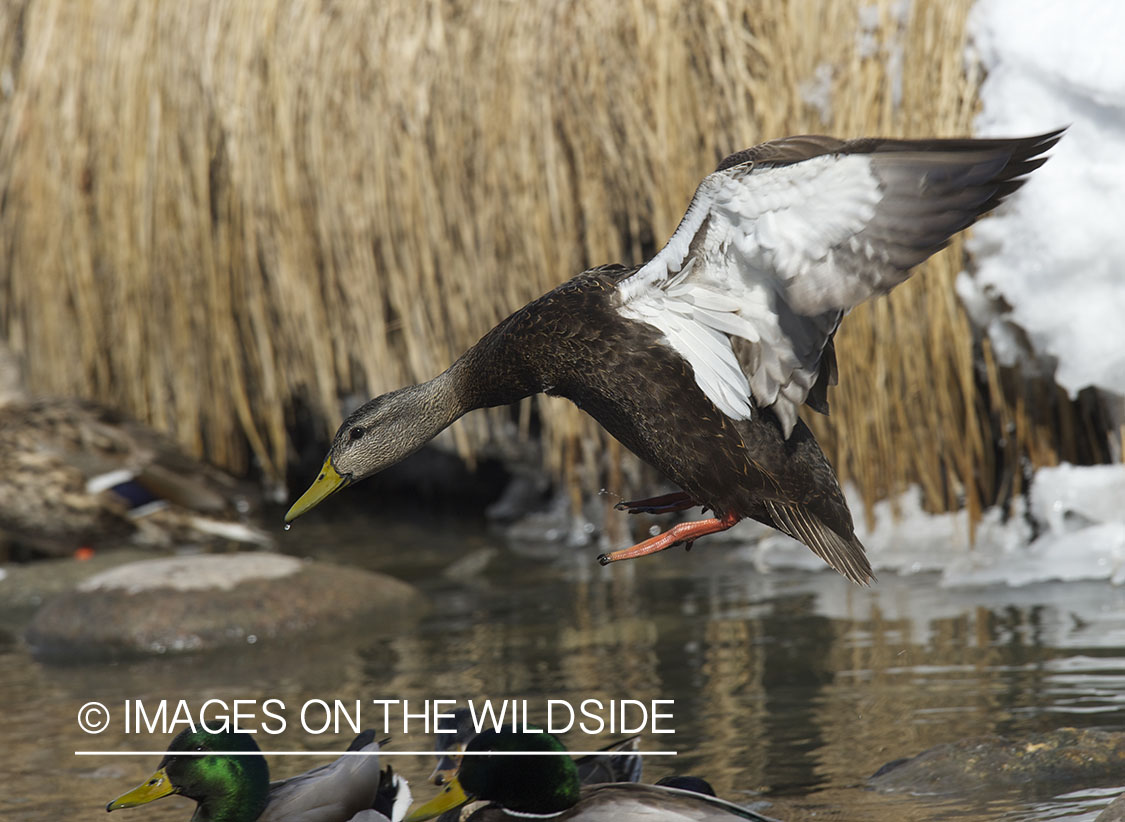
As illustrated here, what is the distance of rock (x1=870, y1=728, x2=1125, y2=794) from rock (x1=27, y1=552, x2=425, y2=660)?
2662mm

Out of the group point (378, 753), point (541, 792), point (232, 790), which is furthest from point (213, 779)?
point (541, 792)

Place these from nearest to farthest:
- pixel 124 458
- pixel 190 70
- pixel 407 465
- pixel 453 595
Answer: pixel 453 595 → pixel 124 458 → pixel 190 70 → pixel 407 465

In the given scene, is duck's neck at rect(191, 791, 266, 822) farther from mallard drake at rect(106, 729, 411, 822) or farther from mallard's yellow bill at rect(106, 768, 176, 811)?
mallard's yellow bill at rect(106, 768, 176, 811)

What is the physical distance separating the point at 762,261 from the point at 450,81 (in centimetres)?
372

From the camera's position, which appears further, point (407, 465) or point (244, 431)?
point (407, 465)

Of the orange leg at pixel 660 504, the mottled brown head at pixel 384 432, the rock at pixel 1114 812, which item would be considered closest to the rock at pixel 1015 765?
the rock at pixel 1114 812

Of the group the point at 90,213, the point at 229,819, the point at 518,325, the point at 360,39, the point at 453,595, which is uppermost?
the point at 360,39

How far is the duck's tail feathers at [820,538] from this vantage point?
11.5 ft

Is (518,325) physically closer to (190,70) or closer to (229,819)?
(229,819)

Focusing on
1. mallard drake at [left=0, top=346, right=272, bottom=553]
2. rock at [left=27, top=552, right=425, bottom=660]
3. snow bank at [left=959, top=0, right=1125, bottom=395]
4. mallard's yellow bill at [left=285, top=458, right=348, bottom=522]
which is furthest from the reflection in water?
mallard drake at [left=0, top=346, right=272, bottom=553]

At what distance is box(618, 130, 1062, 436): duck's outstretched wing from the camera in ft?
9.89

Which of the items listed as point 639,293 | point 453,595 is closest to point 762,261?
point 639,293

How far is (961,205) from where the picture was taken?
3.02m

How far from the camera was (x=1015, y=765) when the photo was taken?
3.36 m
